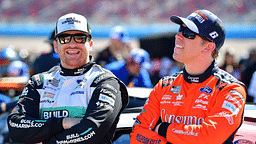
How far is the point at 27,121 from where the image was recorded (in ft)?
8.00

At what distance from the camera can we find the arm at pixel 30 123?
2.34 m

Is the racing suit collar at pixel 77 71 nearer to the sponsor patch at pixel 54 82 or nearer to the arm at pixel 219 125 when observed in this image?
the sponsor patch at pixel 54 82

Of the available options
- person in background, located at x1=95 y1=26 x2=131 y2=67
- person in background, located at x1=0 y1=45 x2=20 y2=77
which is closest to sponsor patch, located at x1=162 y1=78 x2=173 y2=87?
person in background, located at x1=95 y1=26 x2=131 y2=67

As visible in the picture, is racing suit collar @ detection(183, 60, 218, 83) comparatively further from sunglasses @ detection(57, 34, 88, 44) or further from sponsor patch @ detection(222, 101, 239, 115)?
sunglasses @ detection(57, 34, 88, 44)

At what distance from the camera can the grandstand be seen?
24625mm

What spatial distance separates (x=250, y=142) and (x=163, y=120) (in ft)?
2.00

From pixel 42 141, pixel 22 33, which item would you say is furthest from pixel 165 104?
pixel 22 33

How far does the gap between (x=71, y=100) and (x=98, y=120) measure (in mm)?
285

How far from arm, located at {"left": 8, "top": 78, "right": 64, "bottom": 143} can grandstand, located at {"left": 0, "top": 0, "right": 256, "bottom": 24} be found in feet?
73.5

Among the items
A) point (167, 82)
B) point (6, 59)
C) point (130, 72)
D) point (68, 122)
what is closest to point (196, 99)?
point (167, 82)

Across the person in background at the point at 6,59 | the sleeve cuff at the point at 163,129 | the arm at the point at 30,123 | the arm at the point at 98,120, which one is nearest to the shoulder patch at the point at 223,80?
the sleeve cuff at the point at 163,129

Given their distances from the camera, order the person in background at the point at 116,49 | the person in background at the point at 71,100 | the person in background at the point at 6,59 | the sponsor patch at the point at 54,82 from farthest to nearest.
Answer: the person in background at the point at 6,59, the person in background at the point at 116,49, the sponsor patch at the point at 54,82, the person in background at the point at 71,100

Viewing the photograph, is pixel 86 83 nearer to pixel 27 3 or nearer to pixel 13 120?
pixel 13 120

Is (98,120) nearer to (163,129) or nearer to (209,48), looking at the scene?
(163,129)
